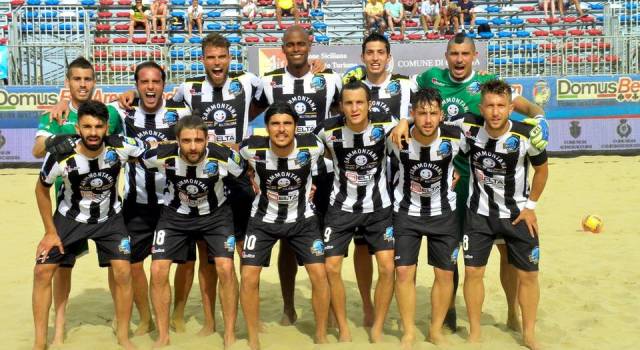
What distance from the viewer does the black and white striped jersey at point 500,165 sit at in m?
5.92

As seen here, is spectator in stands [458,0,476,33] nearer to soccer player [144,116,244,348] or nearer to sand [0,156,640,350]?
sand [0,156,640,350]

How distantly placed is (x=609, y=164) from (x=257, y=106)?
12.1 meters

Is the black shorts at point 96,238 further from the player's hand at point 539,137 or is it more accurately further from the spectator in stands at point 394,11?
the spectator in stands at point 394,11

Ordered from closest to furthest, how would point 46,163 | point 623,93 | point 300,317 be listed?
1. point 46,163
2. point 300,317
3. point 623,93

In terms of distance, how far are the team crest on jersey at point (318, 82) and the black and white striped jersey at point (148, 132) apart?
111cm

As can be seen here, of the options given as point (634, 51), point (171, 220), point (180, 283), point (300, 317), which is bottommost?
point (300, 317)

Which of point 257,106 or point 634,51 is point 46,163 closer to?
point 257,106

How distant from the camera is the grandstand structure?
18.8 meters

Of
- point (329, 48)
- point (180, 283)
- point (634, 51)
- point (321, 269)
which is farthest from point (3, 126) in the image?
point (634, 51)

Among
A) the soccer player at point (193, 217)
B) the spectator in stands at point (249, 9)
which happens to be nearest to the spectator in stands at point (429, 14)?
the spectator in stands at point (249, 9)

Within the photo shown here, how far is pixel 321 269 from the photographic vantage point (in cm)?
609

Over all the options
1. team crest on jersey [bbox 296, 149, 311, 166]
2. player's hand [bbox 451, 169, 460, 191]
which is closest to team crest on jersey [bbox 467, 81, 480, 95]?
player's hand [bbox 451, 169, 460, 191]

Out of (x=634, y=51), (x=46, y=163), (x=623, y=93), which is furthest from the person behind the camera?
(x=634, y=51)

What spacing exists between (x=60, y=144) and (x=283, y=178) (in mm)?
1741
